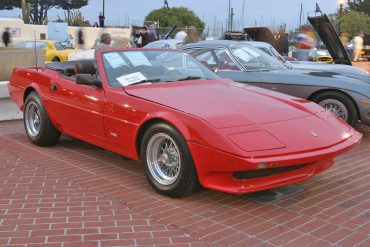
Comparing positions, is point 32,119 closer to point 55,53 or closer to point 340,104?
point 340,104

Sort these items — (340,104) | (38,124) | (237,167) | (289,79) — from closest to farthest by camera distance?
(237,167), (38,124), (340,104), (289,79)

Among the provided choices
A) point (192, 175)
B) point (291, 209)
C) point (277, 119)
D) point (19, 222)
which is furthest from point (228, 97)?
point (19, 222)

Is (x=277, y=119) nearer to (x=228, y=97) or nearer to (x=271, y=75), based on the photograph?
(x=228, y=97)

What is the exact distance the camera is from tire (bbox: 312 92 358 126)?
22.2 ft

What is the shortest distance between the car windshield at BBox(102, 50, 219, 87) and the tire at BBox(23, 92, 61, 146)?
1.35 m

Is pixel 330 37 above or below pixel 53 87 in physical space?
above

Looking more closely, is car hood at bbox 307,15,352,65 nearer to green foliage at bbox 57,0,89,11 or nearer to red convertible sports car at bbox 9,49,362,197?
red convertible sports car at bbox 9,49,362,197

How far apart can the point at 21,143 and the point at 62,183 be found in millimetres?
2053

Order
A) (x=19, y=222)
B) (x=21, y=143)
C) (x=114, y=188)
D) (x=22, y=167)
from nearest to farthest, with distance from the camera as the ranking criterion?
1. (x=19, y=222)
2. (x=114, y=188)
3. (x=22, y=167)
4. (x=21, y=143)

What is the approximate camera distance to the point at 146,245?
3.14 meters

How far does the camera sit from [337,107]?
22.6ft

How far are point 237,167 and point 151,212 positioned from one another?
0.82 m

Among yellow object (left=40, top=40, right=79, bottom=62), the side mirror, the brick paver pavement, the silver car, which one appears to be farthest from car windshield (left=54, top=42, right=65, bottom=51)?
the side mirror

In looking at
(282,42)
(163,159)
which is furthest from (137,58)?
(282,42)
